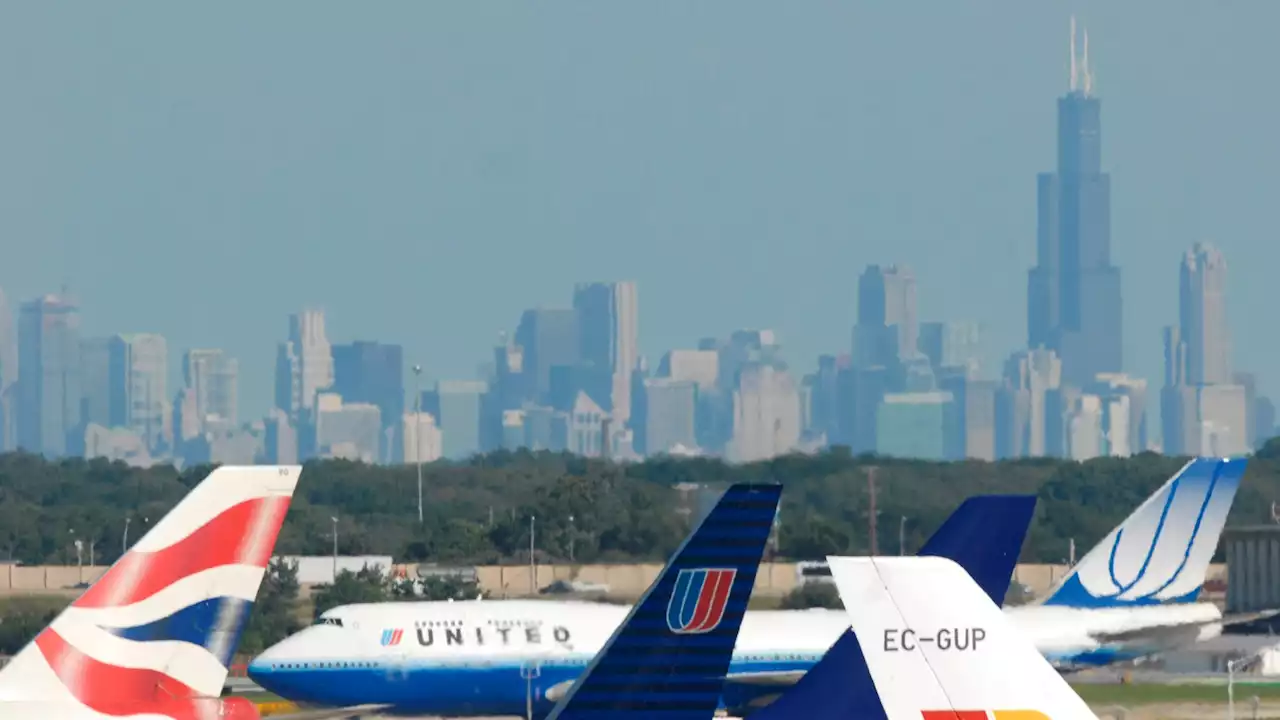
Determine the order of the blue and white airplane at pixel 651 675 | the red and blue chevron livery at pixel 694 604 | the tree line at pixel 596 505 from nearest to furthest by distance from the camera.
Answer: the blue and white airplane at pixel 651 675
the red and blue chevron livery at pixel 694 604
the tree line at pixel 596 505

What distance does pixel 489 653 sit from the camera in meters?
55.6

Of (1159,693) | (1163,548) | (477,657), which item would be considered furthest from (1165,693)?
(477,657)

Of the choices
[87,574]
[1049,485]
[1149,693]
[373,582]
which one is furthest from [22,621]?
[1049,485]

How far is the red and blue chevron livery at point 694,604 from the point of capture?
23.9 meters

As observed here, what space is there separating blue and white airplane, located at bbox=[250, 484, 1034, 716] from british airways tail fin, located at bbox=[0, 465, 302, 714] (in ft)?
96.6

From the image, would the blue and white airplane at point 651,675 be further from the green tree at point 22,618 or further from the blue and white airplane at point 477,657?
the green tree at point 22,618

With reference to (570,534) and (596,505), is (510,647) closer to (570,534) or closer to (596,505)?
(570,534)

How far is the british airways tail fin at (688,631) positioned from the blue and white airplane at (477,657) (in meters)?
30.8

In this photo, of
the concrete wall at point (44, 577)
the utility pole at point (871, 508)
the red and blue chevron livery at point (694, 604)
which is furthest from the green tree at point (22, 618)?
the red and blue chevron livery at point (694, 604)

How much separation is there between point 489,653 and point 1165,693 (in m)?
21.0

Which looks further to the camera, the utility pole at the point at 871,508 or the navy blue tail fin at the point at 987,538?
the utility pole at the point at 871,508

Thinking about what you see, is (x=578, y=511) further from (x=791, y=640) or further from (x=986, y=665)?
(x=986, y=665)

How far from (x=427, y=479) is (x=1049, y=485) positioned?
35359mm

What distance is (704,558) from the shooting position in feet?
78.5
